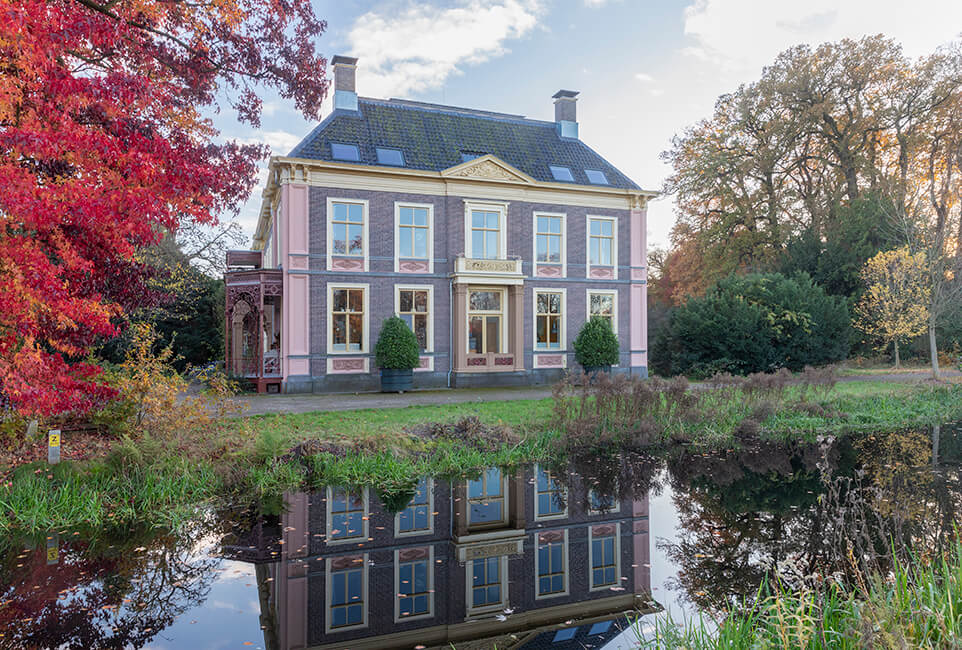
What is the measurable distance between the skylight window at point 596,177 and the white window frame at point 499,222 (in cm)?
355

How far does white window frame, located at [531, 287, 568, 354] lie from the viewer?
68.3 feet

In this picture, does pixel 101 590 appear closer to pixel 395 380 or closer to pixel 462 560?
pixel 462 560

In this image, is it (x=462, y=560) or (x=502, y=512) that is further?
(x=502, y=512)

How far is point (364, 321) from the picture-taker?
1889 centimetres

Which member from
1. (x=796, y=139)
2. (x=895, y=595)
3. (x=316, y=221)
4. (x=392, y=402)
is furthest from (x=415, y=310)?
(x=796, y=139)

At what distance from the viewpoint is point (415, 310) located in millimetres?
19578

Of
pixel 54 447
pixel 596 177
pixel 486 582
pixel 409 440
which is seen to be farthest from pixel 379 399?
pixel 596 177

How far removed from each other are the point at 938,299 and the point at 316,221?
59.3ft

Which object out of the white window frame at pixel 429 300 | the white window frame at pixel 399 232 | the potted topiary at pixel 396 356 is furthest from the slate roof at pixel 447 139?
the potted topiary at pixel 396 356

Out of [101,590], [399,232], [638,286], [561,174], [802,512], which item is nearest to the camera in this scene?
[101,590]

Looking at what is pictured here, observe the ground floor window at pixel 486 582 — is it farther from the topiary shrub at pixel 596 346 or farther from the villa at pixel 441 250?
the topiary shrub at pixel 596 346

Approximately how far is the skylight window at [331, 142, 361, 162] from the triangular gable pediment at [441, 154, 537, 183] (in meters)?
2.71

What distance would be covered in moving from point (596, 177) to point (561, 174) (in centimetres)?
132

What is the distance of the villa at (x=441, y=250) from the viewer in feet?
60.1
